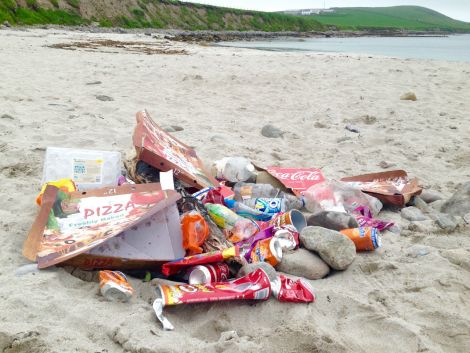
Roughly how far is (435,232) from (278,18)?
67.5 m

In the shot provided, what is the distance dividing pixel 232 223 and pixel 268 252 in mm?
405

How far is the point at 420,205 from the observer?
3549mm

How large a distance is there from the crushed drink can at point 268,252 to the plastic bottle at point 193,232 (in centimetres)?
30

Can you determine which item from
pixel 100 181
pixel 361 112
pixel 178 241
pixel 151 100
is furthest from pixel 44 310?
pixel 361 112

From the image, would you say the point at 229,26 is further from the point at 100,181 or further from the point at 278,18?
Answer: the point at 100,181

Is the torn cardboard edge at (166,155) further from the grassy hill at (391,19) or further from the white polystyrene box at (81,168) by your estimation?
the grassy hill at (391,19)

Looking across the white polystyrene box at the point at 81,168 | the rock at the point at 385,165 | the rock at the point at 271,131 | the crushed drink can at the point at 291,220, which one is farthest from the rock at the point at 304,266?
the rock at the point at 271,131

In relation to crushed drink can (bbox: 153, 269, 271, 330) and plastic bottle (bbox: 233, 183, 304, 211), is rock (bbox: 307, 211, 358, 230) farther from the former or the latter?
crushed drink can (bbox: 153, 269, 271, 330)

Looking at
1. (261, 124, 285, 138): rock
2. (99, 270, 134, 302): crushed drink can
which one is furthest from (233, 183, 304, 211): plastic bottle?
(261, 124, 285, 138): rock

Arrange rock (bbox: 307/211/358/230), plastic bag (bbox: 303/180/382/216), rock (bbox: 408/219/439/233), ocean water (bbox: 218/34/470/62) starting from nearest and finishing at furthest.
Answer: rock (bbox: 307/211/358/230)
rock (bbox: 408/219/439/233)
plastic bag (bbox: 303/180/382/216)
ocean water (bbox: 218/34/470/62)

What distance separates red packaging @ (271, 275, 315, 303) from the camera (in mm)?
2127

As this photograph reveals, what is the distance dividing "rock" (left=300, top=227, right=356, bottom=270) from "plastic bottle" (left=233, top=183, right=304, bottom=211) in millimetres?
805

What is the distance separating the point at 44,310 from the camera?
187cm

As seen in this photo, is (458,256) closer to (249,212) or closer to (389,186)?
(389,186)
